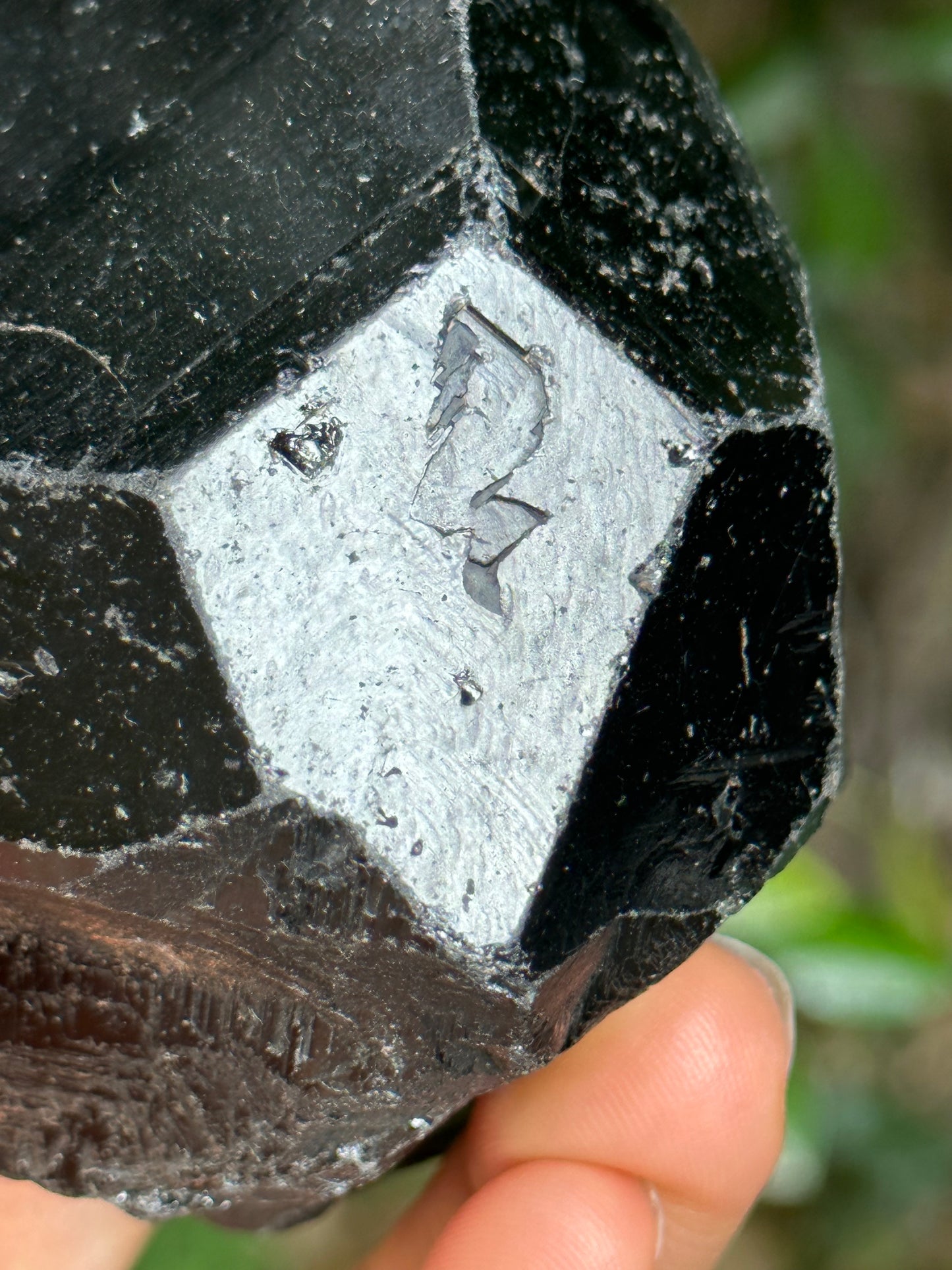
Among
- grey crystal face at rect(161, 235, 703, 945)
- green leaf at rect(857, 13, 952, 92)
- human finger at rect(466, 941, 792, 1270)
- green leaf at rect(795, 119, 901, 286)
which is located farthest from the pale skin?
green leaf at rect(857, 13, 952, 92)

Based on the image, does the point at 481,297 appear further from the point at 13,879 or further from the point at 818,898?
the point at 818,898

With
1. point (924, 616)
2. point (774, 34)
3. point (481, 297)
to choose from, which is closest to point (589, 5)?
point (481, 297)

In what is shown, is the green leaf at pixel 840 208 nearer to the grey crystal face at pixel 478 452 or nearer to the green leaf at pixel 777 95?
the green leaf at pixel 777 95

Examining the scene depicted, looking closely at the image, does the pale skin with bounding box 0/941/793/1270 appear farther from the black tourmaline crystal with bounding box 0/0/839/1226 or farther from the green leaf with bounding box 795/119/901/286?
the green leaf with bounding box 795/119/901/286

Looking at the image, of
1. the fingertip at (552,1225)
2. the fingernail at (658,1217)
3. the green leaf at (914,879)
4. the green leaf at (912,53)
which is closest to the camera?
the fingertip at (552,1225)

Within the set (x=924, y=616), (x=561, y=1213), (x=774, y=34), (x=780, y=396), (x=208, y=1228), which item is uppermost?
(x=774, y=34)

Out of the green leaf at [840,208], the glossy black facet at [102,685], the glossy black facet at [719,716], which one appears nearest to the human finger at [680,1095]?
the glossy black facet at [719,716]

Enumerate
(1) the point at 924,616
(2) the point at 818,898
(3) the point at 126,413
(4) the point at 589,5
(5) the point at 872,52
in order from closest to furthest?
(3) the point at 126,413 < (4) the point at 589,5 < (2) the point at 818,898 < (5) the point at 872,52 < (1) the point at 924,616
